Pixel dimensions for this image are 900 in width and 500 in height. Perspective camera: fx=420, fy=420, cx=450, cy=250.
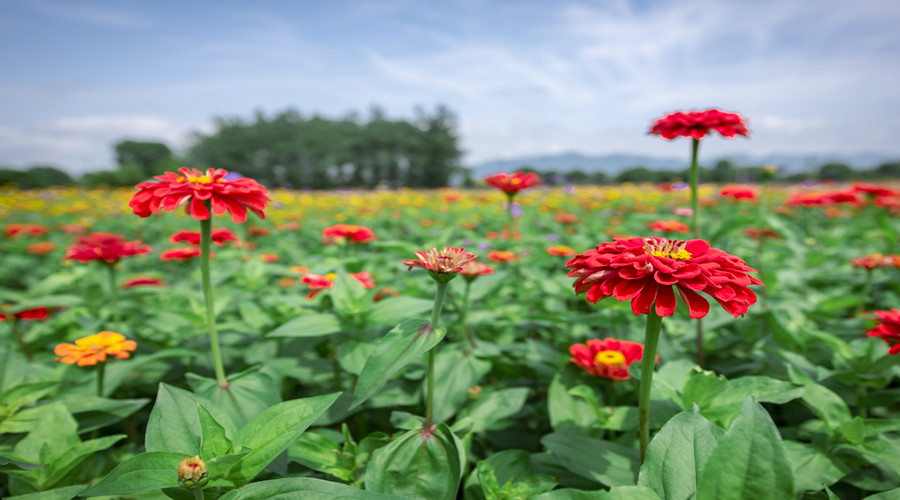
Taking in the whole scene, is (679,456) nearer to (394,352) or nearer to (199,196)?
(394,352)

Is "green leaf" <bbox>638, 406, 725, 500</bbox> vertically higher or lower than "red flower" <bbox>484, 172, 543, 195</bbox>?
lower

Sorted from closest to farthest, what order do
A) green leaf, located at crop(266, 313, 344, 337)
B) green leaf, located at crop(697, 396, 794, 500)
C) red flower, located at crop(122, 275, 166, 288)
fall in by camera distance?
green leaf, located at crop(697, 396, 794, 500), green leaf, located at crop(266, 313, 344, 337), red flower, located at crop(122, 275, 166, 288)

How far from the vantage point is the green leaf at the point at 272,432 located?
2.68 feet

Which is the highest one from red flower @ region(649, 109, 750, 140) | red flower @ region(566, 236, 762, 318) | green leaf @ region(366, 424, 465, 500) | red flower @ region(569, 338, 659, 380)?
red flower @ region(649, 109, 750, 140)

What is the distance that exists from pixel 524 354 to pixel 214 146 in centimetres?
3928

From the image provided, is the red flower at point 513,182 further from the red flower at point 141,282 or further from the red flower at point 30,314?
the red flower at point 30,314

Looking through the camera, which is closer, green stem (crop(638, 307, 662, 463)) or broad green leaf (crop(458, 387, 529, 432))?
green stem (crop(638, 307, 662, 463))

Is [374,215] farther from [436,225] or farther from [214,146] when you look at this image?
[214,146]

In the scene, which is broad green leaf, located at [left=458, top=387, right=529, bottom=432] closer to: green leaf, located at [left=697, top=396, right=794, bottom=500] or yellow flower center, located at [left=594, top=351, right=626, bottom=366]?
yellow flower center, located at [left=594, top=351, right=626, bottom=366]

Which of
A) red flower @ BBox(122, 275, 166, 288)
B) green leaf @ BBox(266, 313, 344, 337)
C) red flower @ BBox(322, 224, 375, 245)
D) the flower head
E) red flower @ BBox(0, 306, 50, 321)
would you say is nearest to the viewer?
the flower head

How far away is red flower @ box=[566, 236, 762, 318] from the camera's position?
2.67ft

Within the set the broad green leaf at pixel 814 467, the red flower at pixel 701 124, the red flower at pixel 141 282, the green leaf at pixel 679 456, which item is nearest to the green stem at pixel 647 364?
the green leaf at pixel 679 456

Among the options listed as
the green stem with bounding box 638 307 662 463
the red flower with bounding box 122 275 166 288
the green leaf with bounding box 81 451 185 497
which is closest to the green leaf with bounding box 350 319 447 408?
the green leaf with bounding box 81 451 185 497

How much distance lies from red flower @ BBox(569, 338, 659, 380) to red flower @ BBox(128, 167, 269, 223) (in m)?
1.09
